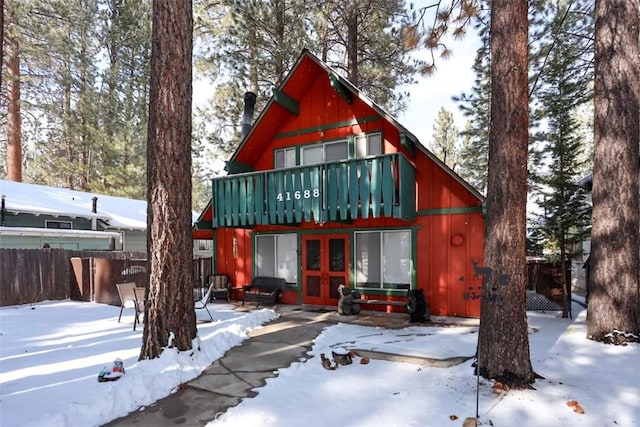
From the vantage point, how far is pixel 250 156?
11102 mm

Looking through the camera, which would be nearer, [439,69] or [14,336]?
[14,336]

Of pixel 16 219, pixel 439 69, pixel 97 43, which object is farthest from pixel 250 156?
pixel 97 43

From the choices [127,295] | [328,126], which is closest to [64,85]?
[127,295]

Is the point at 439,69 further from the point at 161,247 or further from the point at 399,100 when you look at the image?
the point at 399,100

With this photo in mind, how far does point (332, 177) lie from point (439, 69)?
11.4ft

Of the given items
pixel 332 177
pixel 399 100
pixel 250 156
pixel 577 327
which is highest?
pixel 399 100

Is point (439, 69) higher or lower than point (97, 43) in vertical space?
lower

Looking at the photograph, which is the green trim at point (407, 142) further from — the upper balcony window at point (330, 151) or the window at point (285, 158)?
the window at point (285, 158)

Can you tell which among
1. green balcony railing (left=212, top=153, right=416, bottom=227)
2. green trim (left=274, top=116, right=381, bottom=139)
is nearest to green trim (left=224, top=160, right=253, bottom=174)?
green balcony railing (left=212, top=153, right=416, bottom=227)

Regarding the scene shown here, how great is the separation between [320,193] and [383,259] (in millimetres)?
2292

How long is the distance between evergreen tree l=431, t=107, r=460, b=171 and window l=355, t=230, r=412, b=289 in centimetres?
2404

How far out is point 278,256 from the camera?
10711 mm

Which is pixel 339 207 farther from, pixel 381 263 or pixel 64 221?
pixel 64 221

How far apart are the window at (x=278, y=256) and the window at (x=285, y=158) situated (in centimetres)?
205
